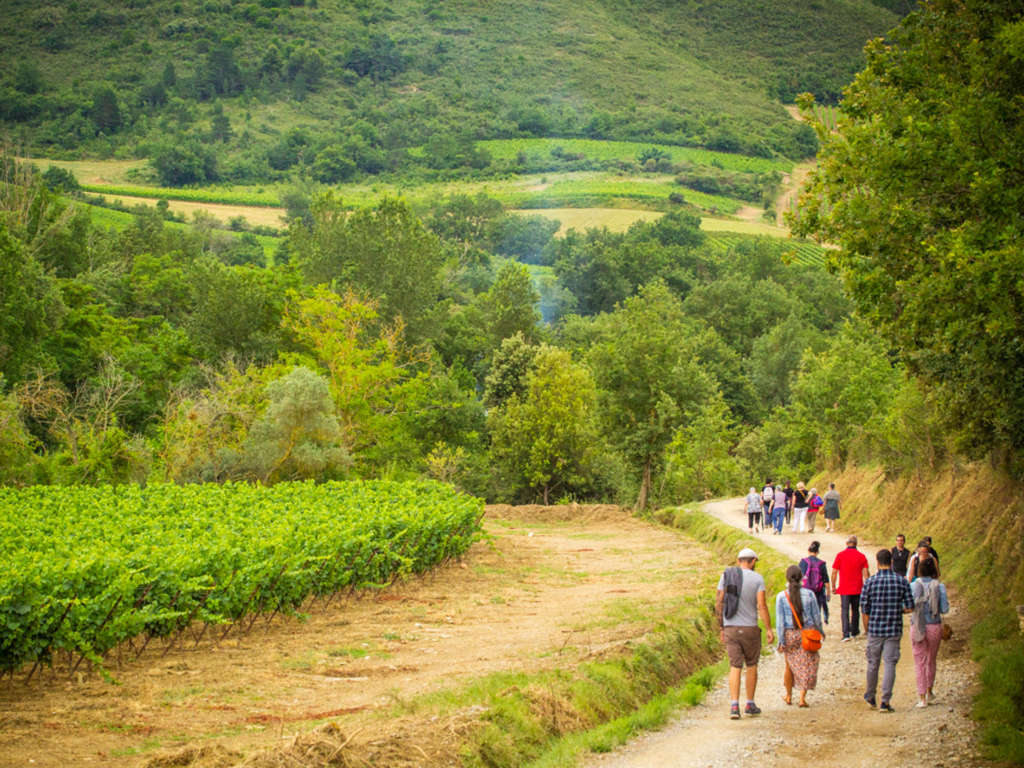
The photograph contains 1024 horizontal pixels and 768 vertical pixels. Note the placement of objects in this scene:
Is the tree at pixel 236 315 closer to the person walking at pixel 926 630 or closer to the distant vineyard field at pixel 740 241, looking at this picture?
the person walking at pixel 926 630

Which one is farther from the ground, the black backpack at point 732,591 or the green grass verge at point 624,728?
the black backpack at point 732,591

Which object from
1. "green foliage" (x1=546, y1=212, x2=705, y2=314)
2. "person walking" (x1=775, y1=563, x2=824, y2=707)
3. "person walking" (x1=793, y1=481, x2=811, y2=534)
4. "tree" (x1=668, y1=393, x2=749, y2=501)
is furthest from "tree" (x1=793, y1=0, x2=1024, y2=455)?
"green foliage" (x1=546, y1=212, x2=705, y2=314)

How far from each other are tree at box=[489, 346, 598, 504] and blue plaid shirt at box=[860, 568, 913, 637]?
138ft

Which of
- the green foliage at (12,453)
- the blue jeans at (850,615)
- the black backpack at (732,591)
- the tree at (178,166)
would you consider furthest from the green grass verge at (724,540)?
→ the tree at (178,166)

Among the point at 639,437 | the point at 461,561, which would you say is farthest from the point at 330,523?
the point at 639,437

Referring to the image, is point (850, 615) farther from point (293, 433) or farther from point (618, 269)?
point (618, 269)

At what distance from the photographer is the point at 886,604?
1299 cm

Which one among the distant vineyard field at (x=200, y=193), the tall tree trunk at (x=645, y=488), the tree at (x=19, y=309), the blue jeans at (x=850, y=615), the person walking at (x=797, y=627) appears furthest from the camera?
the distant vineyard field at (x=200, y=193)

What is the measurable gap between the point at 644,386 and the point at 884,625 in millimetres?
37864

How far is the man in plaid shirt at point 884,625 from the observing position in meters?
12.9

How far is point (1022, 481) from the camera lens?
20797mm

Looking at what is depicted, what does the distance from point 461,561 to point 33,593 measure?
16.3 meters

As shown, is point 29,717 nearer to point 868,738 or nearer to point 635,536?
point 868,738

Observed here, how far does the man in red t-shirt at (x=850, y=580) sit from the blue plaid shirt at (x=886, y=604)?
378 centimetres
